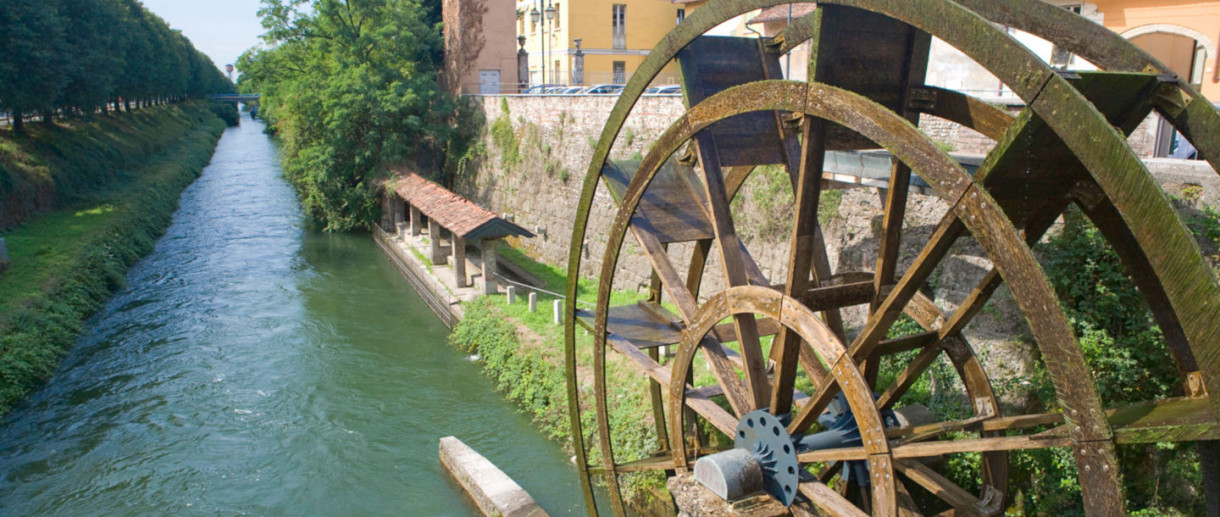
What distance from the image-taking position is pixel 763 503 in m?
4.19

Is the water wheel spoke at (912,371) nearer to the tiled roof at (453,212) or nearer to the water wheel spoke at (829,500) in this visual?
the water wheel spoke at (829,500)

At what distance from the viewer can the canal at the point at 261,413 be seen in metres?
8.69

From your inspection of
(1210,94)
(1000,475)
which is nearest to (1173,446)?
(1000,475)

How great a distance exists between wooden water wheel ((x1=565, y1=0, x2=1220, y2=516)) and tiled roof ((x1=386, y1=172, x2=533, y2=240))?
800 centimetres

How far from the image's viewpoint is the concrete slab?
7699 millimetres

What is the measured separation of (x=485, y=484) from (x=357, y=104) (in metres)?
14.8

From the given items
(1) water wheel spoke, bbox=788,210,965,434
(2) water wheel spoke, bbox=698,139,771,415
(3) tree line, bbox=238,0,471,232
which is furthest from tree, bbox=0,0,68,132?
(1) water wheel spoke, bbox=788,210,965,434

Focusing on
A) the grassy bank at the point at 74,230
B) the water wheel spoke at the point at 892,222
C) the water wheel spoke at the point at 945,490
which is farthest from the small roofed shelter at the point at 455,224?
the water wheel spoke at the point at 892,222

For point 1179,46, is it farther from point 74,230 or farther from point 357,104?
point 74,230

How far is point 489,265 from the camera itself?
14.1 m

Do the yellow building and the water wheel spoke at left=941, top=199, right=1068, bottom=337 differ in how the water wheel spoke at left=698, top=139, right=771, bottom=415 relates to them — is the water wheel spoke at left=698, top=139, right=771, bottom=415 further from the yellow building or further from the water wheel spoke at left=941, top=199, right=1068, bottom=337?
the yellow building

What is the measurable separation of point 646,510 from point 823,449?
397cm

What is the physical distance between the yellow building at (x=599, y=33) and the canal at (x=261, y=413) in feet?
43.1

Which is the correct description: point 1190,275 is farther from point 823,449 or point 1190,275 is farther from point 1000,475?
point 1000,475
